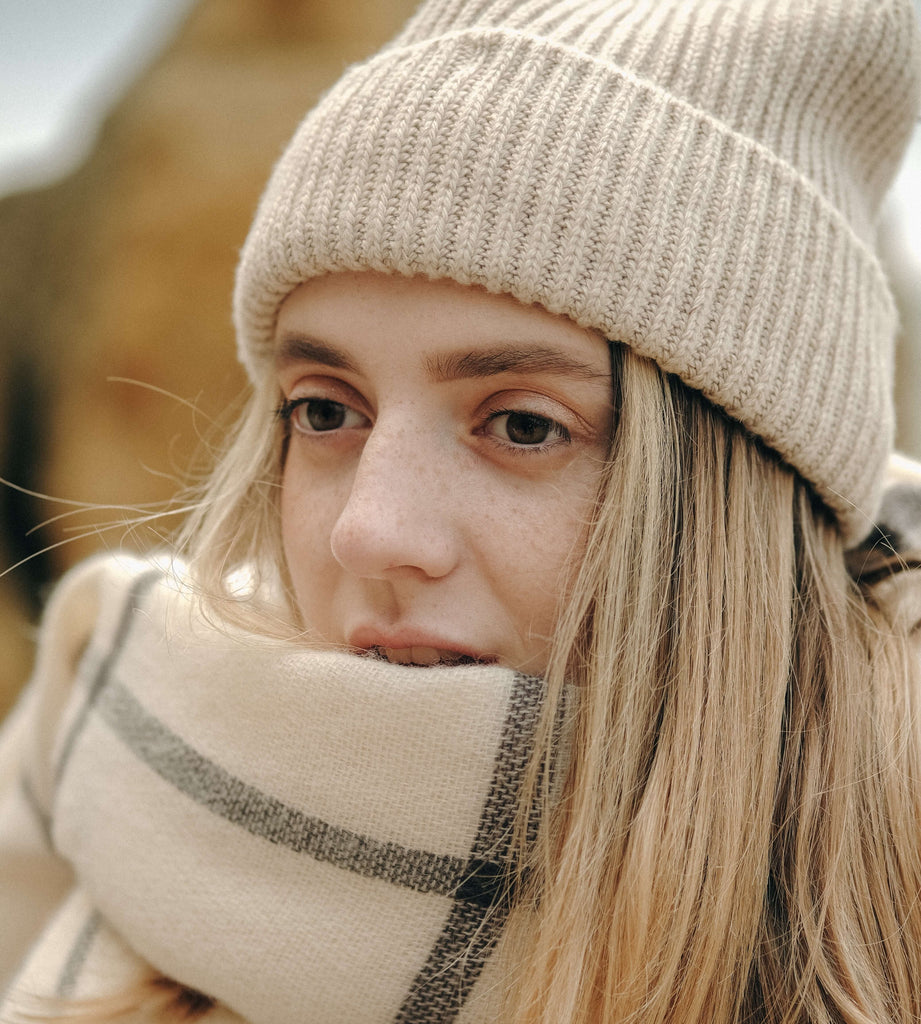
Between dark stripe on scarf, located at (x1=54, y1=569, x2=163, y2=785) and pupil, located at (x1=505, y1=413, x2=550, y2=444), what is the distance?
0.64 metres

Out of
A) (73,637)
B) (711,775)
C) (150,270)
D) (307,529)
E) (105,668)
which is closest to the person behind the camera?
(711,775)

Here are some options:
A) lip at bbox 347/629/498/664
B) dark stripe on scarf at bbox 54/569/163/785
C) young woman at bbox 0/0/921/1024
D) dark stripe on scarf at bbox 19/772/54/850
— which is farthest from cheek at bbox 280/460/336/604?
dark stripe on scarf at bbox 19/772/54/850

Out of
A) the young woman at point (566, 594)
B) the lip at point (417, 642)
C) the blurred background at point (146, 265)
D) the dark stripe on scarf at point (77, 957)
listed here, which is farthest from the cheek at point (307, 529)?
the blurred background at point (146, 265)

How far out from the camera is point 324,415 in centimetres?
103

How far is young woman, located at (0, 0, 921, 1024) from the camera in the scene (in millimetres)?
793

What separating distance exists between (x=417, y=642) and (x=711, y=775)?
298mm

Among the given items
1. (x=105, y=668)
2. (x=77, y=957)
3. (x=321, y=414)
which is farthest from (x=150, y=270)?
(x=77, y=957)

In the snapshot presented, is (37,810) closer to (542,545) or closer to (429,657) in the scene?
(429,657)

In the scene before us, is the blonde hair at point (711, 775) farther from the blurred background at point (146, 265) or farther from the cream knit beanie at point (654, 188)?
the blurred background at point (146, 265)

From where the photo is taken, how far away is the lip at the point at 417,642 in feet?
2.74

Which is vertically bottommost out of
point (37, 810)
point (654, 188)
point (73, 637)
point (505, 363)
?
point (37, 810)

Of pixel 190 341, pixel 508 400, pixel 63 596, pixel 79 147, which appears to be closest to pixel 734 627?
pixel 508 400

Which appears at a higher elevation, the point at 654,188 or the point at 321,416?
the point at 654,188

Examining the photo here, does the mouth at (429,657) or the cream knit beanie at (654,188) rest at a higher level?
the cream knit beanie at (654,188)
